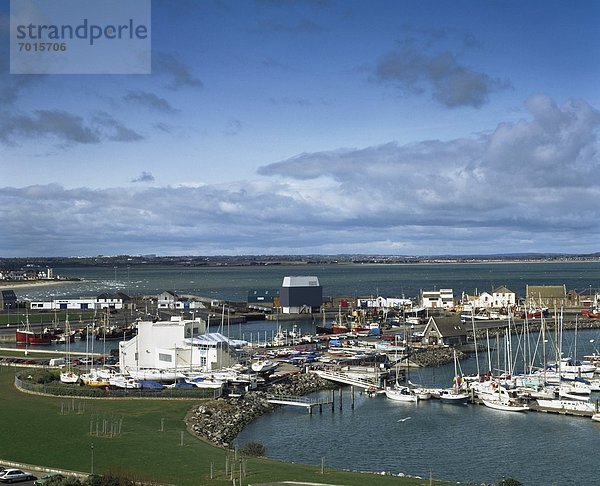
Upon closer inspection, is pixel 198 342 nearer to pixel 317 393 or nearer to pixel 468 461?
pixel 317 393

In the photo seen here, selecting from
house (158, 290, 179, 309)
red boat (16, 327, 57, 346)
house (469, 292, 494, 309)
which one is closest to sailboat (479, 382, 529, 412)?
red boat (16, 327, 57, 346)

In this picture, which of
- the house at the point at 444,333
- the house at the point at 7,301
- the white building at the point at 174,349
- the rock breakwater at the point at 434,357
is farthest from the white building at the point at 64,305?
the white building at the point at 174,349

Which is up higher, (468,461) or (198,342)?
(198,342)

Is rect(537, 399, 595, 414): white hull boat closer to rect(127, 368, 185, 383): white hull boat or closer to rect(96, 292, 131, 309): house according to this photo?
rect(127, 368, 185, 383): white hull boat

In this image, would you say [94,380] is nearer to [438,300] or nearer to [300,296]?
[300,296]

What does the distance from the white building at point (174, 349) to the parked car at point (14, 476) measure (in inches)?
1001

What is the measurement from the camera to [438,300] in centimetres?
10481

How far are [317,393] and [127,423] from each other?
15.7 meters

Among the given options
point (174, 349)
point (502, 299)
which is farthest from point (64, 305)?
point (174, 349)

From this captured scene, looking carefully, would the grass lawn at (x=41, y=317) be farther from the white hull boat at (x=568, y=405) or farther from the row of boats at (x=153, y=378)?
the white hull boat at (x=568, y=405)

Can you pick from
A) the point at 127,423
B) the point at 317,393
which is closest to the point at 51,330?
the point at 317,393

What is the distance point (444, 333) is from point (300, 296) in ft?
121

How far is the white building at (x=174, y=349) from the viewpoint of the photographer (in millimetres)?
49875

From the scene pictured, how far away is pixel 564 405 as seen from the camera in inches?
1642
